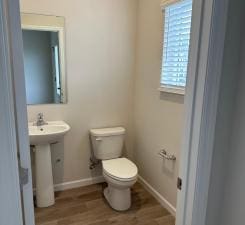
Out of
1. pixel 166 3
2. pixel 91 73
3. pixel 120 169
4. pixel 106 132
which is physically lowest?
pixel 120 169

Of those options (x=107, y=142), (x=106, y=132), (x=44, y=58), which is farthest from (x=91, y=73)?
(x=107, y=142)

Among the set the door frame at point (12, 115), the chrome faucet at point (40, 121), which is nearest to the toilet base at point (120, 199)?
the chrome faucet at point (40, 121)

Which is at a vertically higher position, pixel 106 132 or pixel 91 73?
pixel 91 73

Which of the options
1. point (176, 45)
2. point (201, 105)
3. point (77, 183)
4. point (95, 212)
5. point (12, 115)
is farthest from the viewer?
point (77, 183)

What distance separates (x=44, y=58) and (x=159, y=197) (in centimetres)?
195

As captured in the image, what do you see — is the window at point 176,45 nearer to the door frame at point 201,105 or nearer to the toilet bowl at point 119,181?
the toilet bowl at point 119,181

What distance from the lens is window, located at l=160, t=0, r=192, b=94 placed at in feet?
6.24

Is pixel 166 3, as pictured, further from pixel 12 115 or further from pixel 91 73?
pixel 12 115

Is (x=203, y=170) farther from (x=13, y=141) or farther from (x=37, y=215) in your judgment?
(x=37, y=215)

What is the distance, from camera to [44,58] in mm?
2330

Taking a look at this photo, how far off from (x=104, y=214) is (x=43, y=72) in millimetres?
1607

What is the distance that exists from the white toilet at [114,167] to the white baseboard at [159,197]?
0.35 metres

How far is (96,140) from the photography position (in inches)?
98.2

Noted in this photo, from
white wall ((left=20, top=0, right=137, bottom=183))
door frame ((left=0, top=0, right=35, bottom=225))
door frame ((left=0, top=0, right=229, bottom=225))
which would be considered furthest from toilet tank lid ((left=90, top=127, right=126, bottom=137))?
door frame ((left=0, top=0, right=35, bottom=225))
